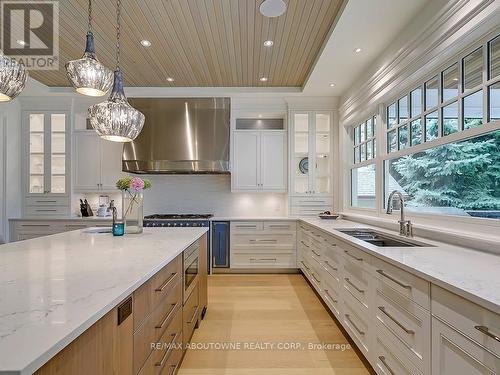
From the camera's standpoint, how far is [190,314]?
2107 mm

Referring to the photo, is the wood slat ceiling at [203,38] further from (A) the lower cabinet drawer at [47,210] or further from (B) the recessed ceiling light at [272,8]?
(A) the lower cabinet drawer at [47,210]

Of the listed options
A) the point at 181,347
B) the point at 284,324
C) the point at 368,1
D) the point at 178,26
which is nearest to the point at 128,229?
the point at 181,347

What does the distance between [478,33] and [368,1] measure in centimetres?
82

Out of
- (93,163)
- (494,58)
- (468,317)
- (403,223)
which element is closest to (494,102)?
(494,58)

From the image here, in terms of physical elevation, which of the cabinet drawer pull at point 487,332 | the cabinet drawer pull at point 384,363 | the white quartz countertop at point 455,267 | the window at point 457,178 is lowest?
the cabinet drawer pull at point 384,363

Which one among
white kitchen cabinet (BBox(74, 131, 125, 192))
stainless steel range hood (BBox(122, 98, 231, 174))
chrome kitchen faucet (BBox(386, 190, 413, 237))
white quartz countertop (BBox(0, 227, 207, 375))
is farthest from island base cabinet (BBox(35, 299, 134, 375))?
white kitchen cabinet (BBox(74, 131, 125, 192))

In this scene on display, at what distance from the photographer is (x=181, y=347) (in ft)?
6.03

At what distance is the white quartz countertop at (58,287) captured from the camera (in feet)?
1.97

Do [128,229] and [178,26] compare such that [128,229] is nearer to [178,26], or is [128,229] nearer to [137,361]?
[137,361]

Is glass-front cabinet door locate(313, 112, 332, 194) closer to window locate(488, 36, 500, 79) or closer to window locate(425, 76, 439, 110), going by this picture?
window locate(425, 76, 439, 110)

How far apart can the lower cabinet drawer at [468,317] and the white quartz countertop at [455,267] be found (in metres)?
0.04

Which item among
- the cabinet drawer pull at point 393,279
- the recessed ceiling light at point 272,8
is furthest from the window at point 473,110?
the recessed ceiling light at point 272,8

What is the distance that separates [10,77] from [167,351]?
1816 mm

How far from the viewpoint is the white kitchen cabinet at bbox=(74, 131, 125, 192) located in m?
4.36
